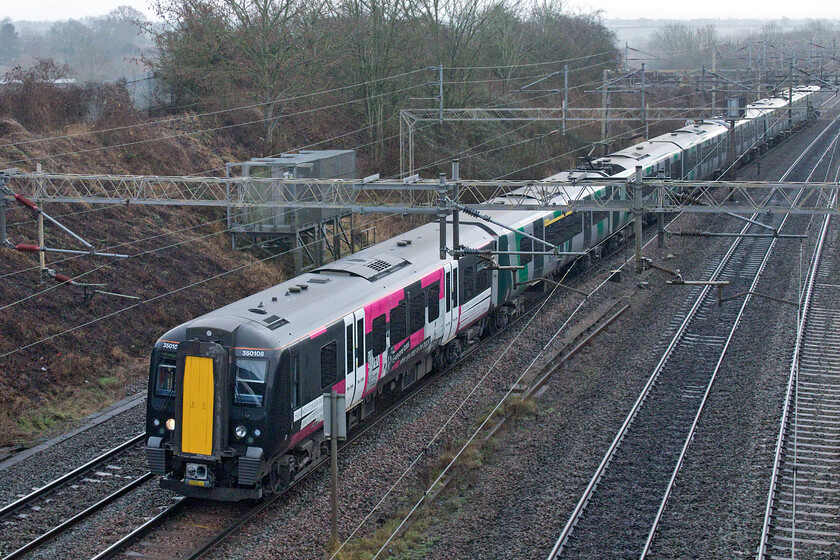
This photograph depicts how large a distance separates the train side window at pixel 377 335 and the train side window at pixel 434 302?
2.00 metres

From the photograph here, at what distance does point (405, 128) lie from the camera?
41344 mm

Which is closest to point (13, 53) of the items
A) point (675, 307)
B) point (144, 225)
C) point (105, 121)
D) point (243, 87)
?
point (243, 87)

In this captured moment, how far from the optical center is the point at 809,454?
50.2 ft

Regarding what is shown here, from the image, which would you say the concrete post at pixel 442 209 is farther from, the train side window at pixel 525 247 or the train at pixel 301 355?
the train side window at pixel 525 247

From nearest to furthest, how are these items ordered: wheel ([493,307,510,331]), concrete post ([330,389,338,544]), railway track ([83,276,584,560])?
1. railway track ([83,276,584,560])
2. concrete post ([330,389,338,544])
3. wheel ([493,307,510,331])

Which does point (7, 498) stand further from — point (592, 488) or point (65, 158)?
point (65, 158)

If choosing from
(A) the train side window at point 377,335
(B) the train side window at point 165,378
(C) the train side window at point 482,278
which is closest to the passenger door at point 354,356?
(A) the train side window at point 377,335

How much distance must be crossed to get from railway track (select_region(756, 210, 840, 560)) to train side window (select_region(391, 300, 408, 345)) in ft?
21.4

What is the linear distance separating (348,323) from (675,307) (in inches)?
491

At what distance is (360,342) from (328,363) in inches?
43.3

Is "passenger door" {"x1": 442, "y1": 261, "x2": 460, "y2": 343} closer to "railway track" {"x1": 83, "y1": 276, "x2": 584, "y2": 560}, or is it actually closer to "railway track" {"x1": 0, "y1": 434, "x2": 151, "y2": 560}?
"railway track" {"x1": 83, "y1": 276, "x2": 584, "y2": 560}

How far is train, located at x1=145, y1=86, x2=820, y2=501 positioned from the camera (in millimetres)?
12820

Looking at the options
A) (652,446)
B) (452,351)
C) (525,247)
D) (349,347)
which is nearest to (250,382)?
(349,347)

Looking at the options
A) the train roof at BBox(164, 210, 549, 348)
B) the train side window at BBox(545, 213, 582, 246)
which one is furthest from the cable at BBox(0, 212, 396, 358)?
the train side window at BBox(545, 213, 582, 246)
